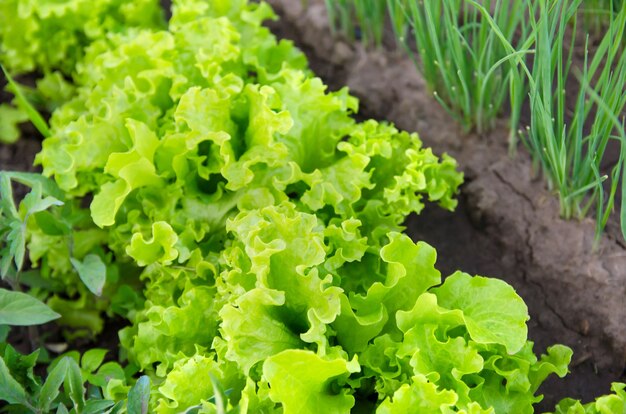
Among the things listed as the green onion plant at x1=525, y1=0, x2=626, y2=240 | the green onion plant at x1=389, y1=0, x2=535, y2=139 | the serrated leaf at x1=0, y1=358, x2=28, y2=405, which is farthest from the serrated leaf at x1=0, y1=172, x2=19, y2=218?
the green onion plant at x1=525, y1=0, x2=626, y2=240

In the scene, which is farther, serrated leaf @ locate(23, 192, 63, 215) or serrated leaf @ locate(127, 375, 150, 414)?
serrated leaf @ locate(23, 192, 63, 215)

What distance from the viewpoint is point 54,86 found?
301 centimetres

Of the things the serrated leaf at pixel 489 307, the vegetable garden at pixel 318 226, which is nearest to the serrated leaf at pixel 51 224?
the vegetable garden at pixel 318 226

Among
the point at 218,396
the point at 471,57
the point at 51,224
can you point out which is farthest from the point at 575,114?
the point at 51,224

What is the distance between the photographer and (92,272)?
6.74ft

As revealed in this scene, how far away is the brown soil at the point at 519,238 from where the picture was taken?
6.96 feet

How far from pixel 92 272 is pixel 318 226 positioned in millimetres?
667

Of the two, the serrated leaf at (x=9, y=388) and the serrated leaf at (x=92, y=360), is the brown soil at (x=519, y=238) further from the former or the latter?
the serrated leaf at (x=9, y=388)

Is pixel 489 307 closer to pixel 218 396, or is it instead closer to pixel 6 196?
pixel 218 396

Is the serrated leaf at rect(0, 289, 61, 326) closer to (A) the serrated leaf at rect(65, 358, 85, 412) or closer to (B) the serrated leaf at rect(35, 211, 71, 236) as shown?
(A) the serrated leaf at rect(65, 358, 85, 412)

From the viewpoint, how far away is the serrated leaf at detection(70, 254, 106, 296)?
200cm

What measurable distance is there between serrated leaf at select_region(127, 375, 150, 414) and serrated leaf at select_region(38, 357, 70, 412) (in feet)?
0.79

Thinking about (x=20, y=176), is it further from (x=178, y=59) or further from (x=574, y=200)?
(x=574, y=200)

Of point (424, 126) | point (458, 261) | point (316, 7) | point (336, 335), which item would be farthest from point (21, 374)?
point (316, 7)
